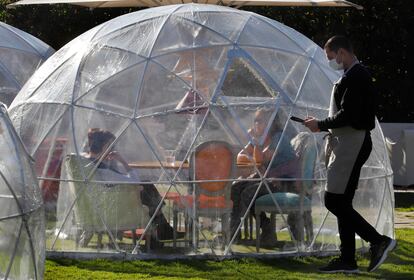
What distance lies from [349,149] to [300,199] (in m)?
1.86

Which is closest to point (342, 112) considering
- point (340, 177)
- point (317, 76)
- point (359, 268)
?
point (340, 177)

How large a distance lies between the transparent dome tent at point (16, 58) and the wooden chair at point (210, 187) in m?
6.11

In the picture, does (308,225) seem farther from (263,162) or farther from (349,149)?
(349,149)

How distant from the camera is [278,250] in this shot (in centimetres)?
1120

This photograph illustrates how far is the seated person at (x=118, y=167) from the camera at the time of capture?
11.0m

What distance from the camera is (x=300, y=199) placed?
11.2 meters

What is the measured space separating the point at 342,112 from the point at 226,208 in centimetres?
219

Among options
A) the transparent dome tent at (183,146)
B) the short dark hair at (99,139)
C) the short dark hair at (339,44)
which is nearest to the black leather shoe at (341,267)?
the transparent dome tent at (183,146)

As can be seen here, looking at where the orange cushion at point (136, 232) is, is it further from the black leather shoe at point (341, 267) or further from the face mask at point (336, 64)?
the face mask at point (336, 64)

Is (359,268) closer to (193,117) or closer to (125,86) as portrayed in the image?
(193,117)

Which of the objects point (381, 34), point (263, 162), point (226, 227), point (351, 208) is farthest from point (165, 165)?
point (381, 34)

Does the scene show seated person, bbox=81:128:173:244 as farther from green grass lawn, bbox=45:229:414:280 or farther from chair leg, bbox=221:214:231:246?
chair leg, bbox=221:214:231:246

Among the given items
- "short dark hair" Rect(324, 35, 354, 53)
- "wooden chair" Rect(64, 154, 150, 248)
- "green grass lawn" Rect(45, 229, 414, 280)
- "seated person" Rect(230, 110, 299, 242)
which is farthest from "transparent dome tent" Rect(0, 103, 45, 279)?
"seated person" Rect(230, 110, 299, 242)

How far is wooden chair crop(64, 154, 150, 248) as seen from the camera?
11023mm
